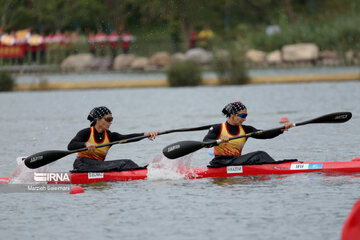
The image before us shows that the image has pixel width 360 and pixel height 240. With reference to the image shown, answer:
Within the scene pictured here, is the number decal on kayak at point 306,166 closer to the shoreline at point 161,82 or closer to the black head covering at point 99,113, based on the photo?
the black head covering at point 99,113

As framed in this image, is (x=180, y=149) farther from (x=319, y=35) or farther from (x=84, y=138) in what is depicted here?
(x=319, y=35)

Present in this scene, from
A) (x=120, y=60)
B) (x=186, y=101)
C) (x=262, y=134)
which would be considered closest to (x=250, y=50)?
(x=120, y=60)

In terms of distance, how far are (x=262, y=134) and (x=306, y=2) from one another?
51.5 m

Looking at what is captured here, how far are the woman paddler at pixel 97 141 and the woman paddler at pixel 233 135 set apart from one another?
3.80 ft

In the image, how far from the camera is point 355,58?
4350 centimetres

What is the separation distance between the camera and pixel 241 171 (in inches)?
607

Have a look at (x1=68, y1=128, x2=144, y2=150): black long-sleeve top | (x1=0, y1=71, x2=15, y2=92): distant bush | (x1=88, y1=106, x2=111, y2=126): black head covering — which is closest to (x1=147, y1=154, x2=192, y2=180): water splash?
(x1=68, y1=128, x2=144, y2=150): black long-sleeve top

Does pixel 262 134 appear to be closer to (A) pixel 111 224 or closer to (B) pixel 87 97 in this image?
(A) pixel 111 224

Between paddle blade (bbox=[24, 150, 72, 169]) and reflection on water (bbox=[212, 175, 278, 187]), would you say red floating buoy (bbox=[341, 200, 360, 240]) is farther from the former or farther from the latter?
paddle blade (bbox=[24, 150, 72, 169])

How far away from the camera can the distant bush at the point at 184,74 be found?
126ft

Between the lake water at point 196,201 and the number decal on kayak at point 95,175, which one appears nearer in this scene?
the lake water at point 196,201

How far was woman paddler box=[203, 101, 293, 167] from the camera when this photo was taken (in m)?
15.3

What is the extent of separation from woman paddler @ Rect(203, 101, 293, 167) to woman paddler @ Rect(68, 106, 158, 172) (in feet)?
3.80

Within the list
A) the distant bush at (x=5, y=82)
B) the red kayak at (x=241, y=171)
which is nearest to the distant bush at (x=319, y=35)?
the distant bush at (x=5, y=82)
